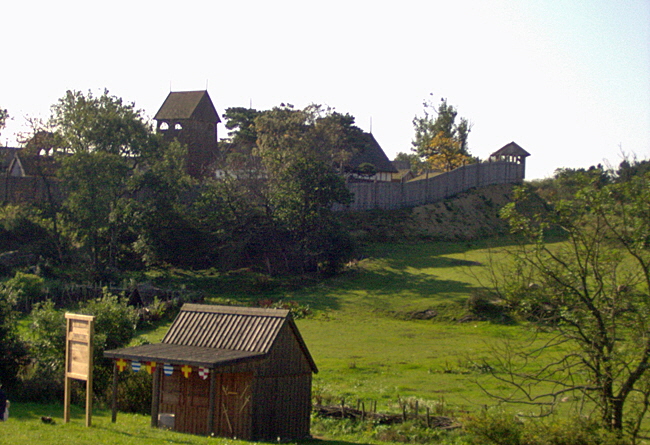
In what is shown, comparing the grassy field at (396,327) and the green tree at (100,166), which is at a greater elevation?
the green tree at (100,166)

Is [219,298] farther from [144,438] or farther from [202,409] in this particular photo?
[144,438]

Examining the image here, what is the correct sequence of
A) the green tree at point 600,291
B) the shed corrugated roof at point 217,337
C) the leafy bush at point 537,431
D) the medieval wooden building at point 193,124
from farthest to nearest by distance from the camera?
1. the medieval wooden building at point 193,124
2. the shed corrugated roof at point 217,337
3. the leafy bush at point 537,431
4. the green tree at point 600,291

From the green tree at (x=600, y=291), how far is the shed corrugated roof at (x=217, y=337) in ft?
20.6

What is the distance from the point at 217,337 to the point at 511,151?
196 feet

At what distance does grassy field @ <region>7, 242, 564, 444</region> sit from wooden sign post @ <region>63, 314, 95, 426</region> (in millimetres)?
789

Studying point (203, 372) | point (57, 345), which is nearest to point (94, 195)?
point (57, 345)

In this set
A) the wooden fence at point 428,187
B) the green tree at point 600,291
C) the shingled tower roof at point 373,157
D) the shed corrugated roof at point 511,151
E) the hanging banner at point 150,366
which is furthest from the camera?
the shed corrugated roof at point 511,151

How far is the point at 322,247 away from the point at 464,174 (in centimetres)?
2431

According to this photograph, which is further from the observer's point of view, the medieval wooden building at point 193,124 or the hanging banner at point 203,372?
the medieval wooden building at point 193,124

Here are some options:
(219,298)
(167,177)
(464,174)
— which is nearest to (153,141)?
(167,177)

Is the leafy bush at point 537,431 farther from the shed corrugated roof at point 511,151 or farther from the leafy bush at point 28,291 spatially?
the shed corrugated roof at point 511,151

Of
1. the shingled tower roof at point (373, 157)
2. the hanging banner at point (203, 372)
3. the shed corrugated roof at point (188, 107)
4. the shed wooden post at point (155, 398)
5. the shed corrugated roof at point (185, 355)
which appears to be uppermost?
the shed corrugated roof at point (188, 107)

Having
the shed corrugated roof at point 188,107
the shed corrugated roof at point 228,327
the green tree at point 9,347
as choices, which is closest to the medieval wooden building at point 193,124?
the shed corrugated roof at point 188,107

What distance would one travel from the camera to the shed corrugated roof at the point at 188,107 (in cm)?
6325
